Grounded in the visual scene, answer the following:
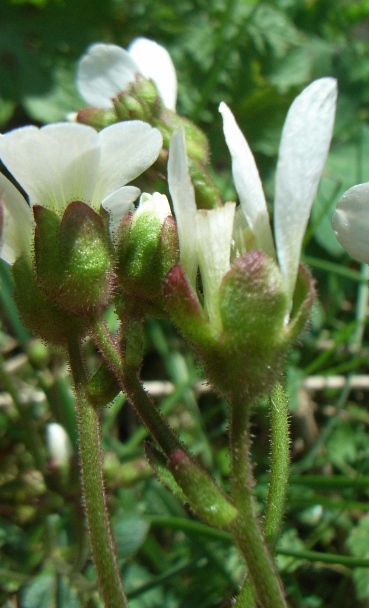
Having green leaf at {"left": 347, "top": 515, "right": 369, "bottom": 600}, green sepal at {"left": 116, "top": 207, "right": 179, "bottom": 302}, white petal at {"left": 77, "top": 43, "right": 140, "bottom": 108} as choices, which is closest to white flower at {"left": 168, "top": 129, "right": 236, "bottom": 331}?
green sepal at {"left": 116, "top": 207, "right": 179, "bottom": 302}

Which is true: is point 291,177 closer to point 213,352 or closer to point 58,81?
point 213,352

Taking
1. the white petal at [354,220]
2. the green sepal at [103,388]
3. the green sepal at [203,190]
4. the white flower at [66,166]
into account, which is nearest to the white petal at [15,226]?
the white flower at [66,166]

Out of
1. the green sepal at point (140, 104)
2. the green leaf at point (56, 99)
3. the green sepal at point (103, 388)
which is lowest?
the green leaf at point (56, 99)

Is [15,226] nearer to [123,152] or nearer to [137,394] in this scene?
[123,152]

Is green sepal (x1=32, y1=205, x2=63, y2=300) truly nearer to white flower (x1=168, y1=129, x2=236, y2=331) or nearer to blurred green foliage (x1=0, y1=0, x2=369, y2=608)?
white flower (x1=168, y1=129, x2=236, y2=331)

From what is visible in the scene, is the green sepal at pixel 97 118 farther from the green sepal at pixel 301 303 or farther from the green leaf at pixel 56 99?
the green leaf at pixel 56 99

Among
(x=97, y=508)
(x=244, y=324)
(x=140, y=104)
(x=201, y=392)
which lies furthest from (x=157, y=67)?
(x=201, y=392)
